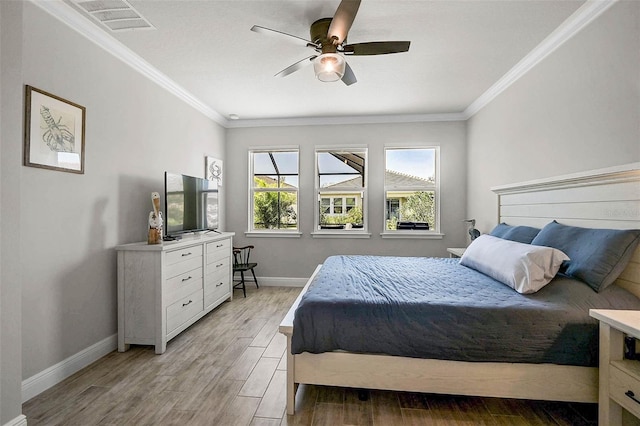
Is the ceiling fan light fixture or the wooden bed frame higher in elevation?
the ceiling fan light fixture

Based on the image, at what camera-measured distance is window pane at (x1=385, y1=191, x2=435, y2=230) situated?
4559mm

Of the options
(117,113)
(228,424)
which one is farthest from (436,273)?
(117,113)

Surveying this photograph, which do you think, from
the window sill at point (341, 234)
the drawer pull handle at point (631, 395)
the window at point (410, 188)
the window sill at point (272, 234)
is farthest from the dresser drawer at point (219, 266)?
the drawer pull handle at point (631, 395)

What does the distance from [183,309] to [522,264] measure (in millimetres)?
2825

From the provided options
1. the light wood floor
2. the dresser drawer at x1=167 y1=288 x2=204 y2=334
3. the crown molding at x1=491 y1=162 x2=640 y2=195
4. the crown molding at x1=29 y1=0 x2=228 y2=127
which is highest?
the crown molding at x1=29 y1=0 x2=228 y2=127

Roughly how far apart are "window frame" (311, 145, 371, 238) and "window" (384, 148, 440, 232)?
0.32 m

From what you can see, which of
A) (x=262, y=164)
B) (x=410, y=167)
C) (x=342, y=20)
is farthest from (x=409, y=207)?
(x=342, y=20)

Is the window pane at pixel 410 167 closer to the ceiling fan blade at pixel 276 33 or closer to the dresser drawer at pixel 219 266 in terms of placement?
the dresser drawer at pixel 219 266

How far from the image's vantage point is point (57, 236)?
2.11 metres

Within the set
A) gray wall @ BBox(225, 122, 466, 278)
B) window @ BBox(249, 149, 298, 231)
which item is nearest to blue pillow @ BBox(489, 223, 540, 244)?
gray wall @ BBox(225, 122, 466, 278)

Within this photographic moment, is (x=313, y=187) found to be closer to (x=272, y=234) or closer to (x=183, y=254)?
(x=272, y=234)

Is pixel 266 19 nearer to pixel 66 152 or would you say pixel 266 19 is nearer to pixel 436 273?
pixel 66 152

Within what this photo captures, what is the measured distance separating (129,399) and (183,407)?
39 centimetres

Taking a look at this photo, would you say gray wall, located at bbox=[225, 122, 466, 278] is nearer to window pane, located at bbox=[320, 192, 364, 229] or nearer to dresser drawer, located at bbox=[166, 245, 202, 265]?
window pane, located at bbox=[320, 192, 364, 229]
